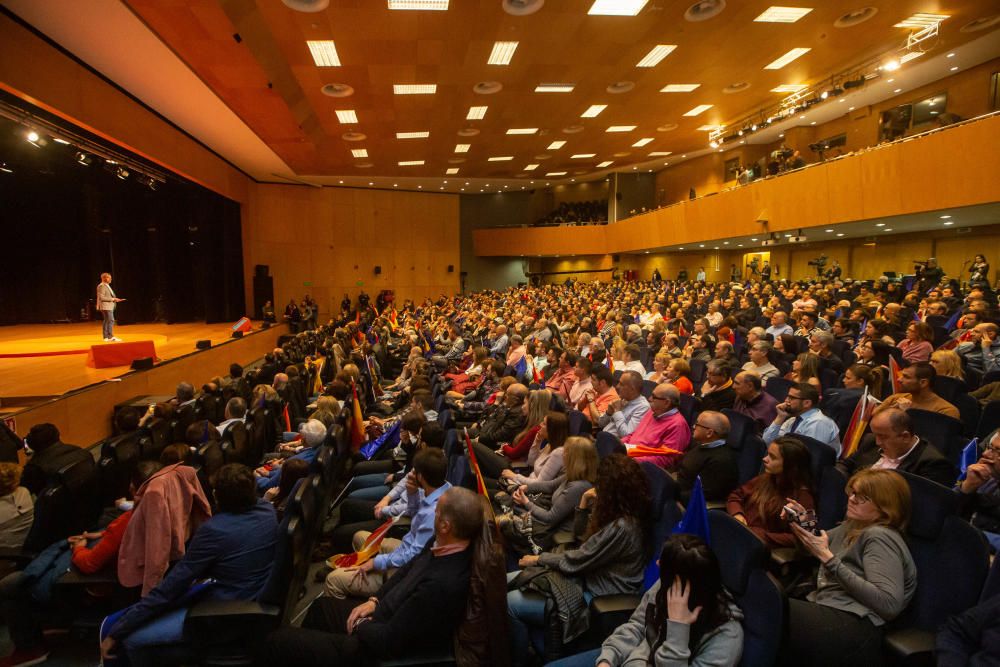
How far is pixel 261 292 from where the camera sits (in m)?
19.5

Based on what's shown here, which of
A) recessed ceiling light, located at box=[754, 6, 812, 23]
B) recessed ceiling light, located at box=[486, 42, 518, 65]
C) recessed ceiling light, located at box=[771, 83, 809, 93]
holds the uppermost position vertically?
recessed ceiling light, located at box=[771, 83, 809, 93]

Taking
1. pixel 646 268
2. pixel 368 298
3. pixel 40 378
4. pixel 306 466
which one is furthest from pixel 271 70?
pixel 646 268

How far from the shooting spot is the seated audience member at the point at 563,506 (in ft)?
9.05

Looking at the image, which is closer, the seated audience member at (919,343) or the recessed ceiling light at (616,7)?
the seated audience member at (919,343)

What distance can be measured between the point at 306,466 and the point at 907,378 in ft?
12.3

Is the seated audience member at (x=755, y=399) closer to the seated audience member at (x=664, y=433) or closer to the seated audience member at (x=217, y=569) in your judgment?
the seated audience member at (x=664, y=433)

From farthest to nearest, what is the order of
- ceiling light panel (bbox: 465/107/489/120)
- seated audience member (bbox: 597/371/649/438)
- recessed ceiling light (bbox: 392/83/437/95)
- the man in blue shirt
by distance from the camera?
1. ceiling light panel (bbox: 465/107/489/120)
2. recessed ceiling light (bbox: 392/83/437/95)
3. seated audience member (bbox: 597/371/649/438)
4. the man in blue shirt

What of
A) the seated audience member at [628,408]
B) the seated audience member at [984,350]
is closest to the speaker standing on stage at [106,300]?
the seated audience member at [628,408]

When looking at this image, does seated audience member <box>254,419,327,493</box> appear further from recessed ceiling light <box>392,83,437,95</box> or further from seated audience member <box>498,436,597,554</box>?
recessed ceiling light <box>392,83,437,95</box>

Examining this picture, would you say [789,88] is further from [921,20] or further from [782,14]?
[782,14]

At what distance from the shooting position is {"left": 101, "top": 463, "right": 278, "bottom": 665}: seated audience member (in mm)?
2215

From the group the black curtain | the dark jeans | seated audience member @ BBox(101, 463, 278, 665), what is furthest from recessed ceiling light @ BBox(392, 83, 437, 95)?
the dark jeans

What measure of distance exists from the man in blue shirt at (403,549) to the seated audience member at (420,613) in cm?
39

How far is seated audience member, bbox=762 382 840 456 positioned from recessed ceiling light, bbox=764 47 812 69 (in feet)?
30.0
